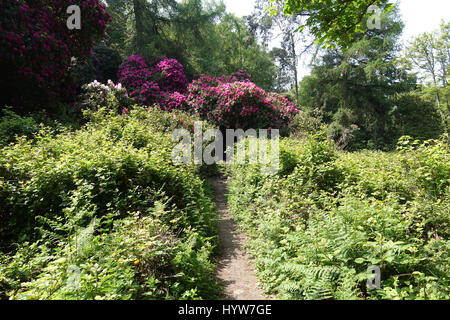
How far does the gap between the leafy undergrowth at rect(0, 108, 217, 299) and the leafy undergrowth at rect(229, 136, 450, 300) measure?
1.08m

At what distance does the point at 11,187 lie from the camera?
3.60m

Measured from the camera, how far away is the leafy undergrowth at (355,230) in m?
2.55

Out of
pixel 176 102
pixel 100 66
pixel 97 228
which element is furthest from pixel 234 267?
pixel 100 66

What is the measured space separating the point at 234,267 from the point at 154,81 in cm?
1168

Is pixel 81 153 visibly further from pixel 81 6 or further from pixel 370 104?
pixel 370 104

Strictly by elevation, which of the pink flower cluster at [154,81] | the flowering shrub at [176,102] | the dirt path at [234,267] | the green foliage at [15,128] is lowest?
the dirt path at [234,267]

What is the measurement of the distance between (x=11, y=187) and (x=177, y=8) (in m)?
16.5

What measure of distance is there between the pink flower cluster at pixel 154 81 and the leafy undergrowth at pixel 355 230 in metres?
8.82

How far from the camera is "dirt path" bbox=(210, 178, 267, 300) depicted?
3.29 meters

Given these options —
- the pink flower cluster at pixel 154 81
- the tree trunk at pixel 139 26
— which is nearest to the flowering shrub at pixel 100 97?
the pink flower cluster at pixel 154 81

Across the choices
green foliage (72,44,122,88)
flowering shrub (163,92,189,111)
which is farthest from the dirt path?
green foliage (72,44,122,88)

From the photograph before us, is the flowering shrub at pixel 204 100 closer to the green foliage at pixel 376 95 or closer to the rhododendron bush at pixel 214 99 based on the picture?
the rhododendron bush at pixel 214 99

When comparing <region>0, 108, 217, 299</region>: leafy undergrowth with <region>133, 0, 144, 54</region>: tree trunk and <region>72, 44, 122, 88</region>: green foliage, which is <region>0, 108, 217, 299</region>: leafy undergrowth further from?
<region>133, 0, 144, 54</region>: tree trunk
